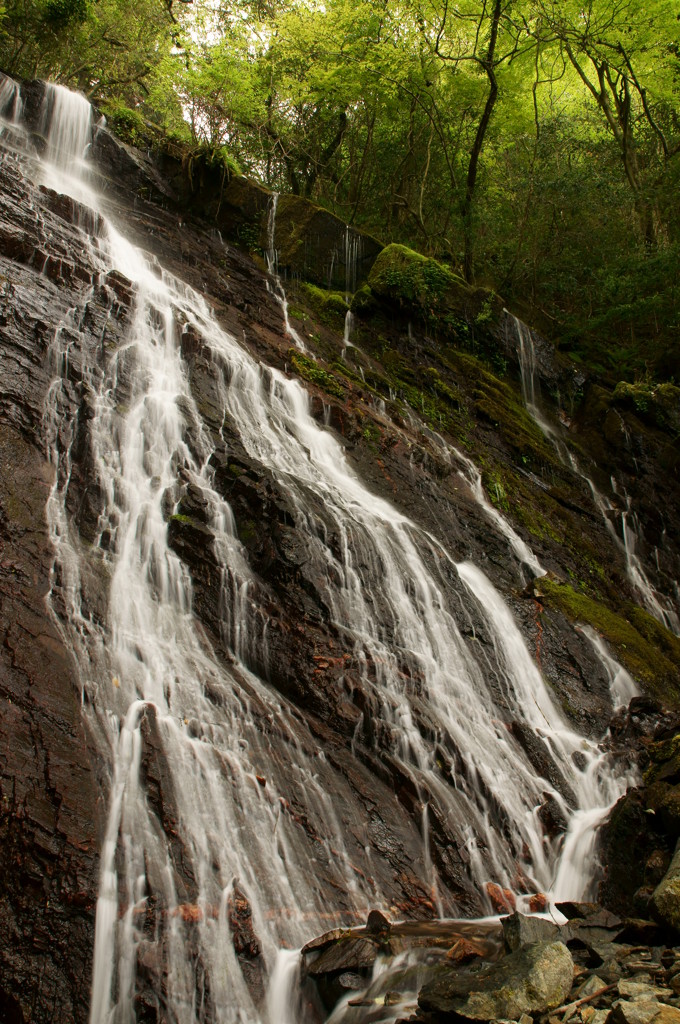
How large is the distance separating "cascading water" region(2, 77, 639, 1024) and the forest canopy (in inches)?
417

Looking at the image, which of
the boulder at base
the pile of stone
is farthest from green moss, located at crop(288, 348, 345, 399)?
the boulder at base

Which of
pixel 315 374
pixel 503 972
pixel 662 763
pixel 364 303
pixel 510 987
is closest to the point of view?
pixel 510 987

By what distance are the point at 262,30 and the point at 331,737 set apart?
20609mm

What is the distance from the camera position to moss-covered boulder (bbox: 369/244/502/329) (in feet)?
52.5

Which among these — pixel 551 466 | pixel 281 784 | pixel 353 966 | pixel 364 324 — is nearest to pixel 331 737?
pixel 281 784

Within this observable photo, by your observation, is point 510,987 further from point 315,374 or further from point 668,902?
point 315,374

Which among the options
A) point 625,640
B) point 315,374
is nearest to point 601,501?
point 625,640

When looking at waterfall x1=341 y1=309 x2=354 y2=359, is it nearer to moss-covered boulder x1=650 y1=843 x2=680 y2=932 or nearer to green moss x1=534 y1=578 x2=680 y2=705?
green moss x1=534 y1=578 x2=680 y2=705

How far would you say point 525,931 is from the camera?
4680 mm

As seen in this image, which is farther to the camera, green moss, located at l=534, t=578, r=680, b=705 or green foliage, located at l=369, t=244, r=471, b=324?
green foliage, located at l=369, t=244, r=471, b=324

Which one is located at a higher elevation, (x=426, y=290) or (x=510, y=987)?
(x=426, y=290)

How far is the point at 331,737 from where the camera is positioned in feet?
21.8

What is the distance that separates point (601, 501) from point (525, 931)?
11411 millimetres

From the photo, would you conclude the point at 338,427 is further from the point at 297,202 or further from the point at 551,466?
the point at 297,202
